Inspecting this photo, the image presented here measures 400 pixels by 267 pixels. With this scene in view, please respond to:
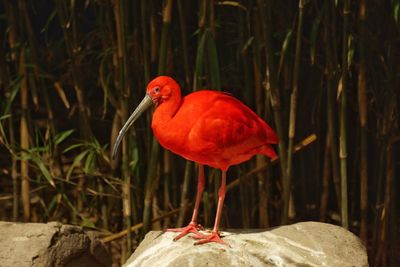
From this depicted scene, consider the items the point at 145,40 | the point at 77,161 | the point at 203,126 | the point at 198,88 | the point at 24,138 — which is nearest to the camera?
the point at 203,126

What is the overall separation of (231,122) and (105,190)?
109cm

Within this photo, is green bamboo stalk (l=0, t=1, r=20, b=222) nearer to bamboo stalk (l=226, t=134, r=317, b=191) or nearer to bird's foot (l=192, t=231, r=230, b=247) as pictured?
bamboo stalk (l=226, t=134, r=317, b=191)

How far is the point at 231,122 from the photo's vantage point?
86.0 inches

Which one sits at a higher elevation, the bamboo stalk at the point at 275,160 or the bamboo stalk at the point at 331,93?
the bamboo stalk at the point at 331,93

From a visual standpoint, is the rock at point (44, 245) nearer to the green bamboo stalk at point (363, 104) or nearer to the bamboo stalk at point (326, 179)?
the bamboo stalk at point (326, 179)

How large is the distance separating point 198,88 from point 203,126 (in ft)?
1.76

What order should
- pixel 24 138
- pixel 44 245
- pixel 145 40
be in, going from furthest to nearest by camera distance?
pixel 24 138 < pixel 145 40 < pixel 44 245

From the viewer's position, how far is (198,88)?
8.70ft

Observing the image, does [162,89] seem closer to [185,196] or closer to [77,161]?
[185,196]

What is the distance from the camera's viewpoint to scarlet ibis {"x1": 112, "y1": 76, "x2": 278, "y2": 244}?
2137 mm

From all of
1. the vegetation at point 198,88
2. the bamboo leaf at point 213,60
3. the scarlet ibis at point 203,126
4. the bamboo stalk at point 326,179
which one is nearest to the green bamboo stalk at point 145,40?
the vegetation at point 198,88

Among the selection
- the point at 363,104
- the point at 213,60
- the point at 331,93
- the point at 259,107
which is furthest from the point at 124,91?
the point at 363,104

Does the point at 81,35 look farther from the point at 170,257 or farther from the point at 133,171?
the point at 170,257

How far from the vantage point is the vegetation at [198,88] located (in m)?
2.65
